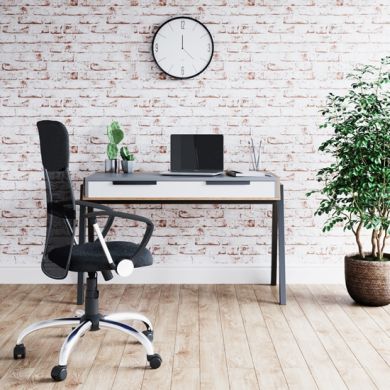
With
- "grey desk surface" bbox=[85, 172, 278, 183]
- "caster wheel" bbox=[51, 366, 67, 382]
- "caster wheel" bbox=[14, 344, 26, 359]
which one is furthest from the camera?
"grey desk surface" bbox=[85, 172, 278, 183]

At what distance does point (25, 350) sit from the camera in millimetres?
3027

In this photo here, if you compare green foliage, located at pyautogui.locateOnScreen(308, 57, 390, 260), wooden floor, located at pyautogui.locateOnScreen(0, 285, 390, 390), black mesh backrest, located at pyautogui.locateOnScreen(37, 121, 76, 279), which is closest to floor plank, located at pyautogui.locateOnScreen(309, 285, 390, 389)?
wooden floor, located at pyautogui.locateOnScreen(0, 285, 390, 390)

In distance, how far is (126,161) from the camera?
13.8 feet

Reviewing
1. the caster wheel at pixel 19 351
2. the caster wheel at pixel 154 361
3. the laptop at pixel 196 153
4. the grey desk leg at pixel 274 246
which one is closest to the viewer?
the caster wheel at pixel 154 361

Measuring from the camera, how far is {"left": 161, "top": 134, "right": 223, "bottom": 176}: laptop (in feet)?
13.7

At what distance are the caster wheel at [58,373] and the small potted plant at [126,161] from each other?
1775mm

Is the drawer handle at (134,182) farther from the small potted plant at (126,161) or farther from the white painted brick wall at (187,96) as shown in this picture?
the white painted brick wall at (187,96)

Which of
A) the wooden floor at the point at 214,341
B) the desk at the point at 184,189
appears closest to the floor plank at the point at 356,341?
the wooden floor at the point at 214,341

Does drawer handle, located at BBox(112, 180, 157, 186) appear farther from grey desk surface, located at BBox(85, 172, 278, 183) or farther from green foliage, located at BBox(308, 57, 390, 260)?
green foliage, located at BBox(308, 57, 390, 260)

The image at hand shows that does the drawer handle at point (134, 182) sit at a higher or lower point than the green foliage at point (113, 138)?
lower

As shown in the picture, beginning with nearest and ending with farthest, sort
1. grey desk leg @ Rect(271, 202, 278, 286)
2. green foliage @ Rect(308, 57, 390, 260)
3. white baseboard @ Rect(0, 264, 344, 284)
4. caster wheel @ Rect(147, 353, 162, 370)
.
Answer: caster wheel @ Rect(147, 353, 162, 370)
green foliage @ Rect(308, 57, 390, 260)
grey desk leg @ Rect(271, 202, 278, 286)
white baseboard @ Rect(0, 264, 344, 284)

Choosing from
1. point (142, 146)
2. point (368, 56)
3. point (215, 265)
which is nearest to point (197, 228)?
point (215, 265)

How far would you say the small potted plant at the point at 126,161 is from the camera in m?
4.22

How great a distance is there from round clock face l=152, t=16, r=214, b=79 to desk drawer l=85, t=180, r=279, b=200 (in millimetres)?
933
